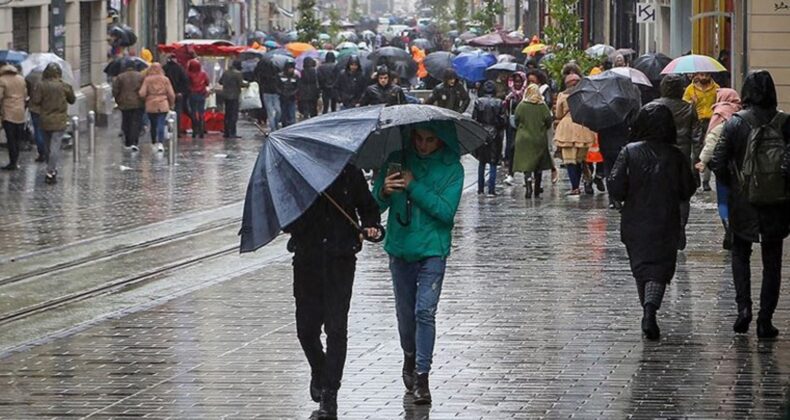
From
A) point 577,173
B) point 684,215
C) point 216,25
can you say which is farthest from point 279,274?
point 216,25

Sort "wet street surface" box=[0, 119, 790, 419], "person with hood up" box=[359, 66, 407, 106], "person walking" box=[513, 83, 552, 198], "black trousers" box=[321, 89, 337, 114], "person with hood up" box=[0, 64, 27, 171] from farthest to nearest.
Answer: "black trousers" box=[321, 89, 337, 114] < "person with hood up" box=[0, 64, 27, 171] < "person with hood up" box=[359, 66, 407, 106] < "person walking" box=[513, 83, 552, 198] < "wet street surface" box=[0, 119, 790, 419]

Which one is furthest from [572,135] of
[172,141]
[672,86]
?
[172,141]

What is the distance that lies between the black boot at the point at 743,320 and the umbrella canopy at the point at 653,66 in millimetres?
15247

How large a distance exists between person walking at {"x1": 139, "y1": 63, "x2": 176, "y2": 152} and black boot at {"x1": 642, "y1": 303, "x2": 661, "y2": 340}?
20696 millimetres

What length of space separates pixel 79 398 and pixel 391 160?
2.14 meters

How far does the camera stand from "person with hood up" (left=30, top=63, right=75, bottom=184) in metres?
26.3

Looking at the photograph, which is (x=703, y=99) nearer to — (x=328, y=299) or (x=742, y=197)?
(x=742, y=197)

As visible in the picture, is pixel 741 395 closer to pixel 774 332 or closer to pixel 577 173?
pixel 774 332

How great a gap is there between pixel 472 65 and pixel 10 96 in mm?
16319

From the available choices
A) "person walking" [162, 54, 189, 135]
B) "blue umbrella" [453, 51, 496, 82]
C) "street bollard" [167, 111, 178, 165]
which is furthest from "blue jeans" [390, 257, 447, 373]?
"blue umbrella" [453, 51, 496, 82]

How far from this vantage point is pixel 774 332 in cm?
1208

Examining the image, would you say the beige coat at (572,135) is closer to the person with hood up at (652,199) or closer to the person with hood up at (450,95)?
the person with hood up at (450,95)

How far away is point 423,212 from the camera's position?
986cm

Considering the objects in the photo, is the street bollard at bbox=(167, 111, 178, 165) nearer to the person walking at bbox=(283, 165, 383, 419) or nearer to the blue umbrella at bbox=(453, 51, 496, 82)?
the blue umbrella at bbox=(453, 51, 496, 82)
